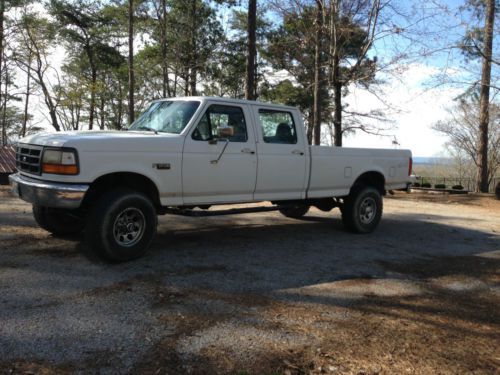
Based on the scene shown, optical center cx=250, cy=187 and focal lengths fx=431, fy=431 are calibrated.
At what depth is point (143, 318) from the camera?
3676 mm

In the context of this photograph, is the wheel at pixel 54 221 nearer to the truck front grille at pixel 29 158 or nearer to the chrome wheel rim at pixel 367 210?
the truck front grille at pixel 29 158

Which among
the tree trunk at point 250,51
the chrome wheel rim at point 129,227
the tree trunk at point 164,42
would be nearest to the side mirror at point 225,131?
the chrome wheel rim at point 129,227

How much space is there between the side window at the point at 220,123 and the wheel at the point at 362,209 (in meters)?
2.63

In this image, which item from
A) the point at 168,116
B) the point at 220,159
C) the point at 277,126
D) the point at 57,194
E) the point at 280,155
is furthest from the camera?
the point at 277,126

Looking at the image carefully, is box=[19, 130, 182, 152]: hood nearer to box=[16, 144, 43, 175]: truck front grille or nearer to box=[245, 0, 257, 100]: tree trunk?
box=[16, 144, 43, 175]: truck front grille

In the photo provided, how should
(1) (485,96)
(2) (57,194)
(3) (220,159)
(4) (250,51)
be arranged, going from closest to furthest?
(2) (57,194) → (3) (220,159) → (4) (250,51) → (1) (485,96)

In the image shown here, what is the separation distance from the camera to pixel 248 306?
4.07 m

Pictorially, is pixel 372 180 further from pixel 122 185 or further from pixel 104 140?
pixel 104 140

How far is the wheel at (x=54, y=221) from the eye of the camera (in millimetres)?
6168

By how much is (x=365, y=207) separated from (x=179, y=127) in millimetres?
3989

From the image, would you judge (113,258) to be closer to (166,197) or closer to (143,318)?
(166,197)

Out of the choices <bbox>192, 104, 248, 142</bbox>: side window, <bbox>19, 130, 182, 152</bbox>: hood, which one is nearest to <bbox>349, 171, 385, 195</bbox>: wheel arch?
<bbox>192, 104, 248, 142</bbox>: side window

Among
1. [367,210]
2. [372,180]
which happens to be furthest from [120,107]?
[367,210]

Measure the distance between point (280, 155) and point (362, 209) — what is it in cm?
227
